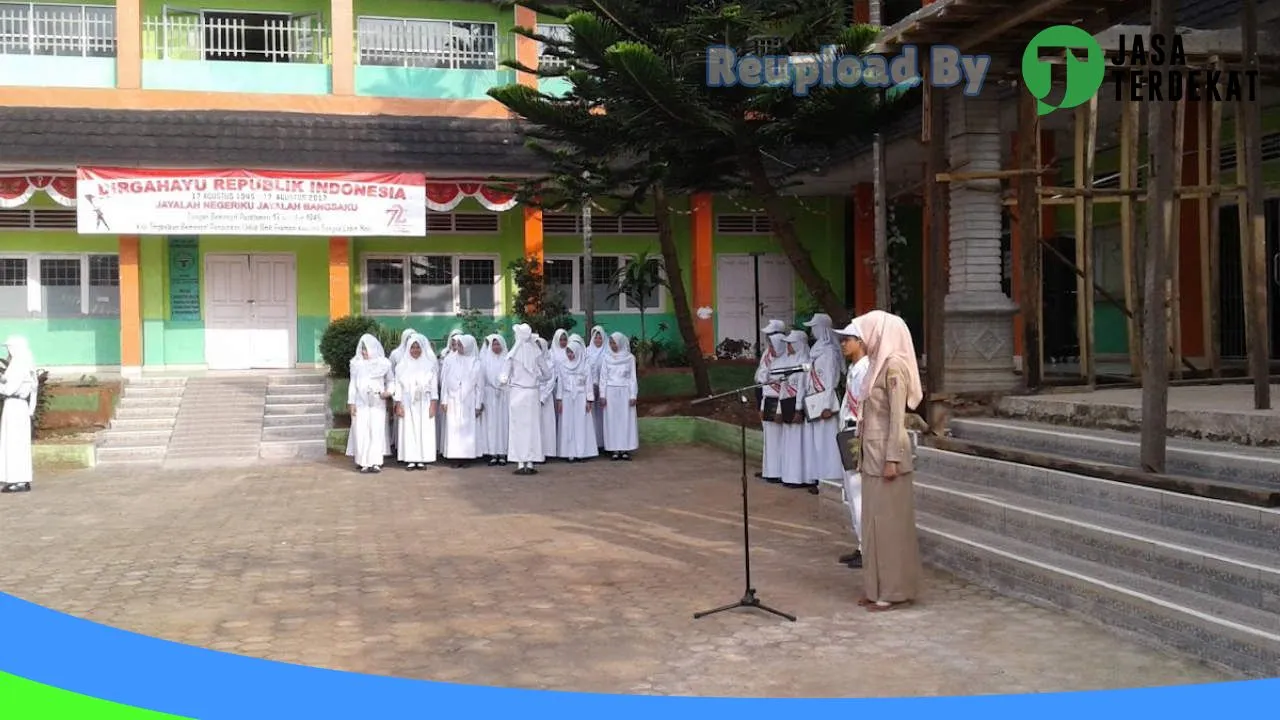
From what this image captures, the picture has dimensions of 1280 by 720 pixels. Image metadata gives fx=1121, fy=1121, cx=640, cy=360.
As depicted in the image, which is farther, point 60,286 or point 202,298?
point 202,298

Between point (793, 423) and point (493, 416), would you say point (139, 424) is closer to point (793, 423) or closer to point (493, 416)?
point (493, 416)

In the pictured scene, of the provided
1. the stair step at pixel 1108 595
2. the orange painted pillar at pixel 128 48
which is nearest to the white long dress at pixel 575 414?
the stair step at pixel 1108 595

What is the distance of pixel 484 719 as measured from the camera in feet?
13.2

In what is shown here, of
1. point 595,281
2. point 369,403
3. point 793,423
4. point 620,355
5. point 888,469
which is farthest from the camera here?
point 595,281

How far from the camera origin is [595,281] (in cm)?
1855

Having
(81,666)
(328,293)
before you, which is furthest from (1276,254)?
(328,293)

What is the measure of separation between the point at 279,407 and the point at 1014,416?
9.87 m

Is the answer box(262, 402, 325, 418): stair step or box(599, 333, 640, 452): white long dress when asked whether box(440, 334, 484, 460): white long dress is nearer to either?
box(599, 333, 640, 452): white long dress

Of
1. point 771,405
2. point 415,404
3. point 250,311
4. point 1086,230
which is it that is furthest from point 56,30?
point 1086,230

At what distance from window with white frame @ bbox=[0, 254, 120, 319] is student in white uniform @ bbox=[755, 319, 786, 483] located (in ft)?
36.0

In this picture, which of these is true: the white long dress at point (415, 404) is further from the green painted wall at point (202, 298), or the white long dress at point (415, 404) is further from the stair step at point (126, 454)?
the green painted wall at point (202, 298)

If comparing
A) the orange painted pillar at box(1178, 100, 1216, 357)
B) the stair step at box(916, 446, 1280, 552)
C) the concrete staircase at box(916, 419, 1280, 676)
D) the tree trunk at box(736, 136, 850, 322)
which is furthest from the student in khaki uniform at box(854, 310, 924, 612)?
the orange painted pillar at box(1178, 100, 1216, 357)

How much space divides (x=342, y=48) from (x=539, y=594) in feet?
42.8

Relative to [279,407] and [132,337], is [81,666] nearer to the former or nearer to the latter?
[279,407]
